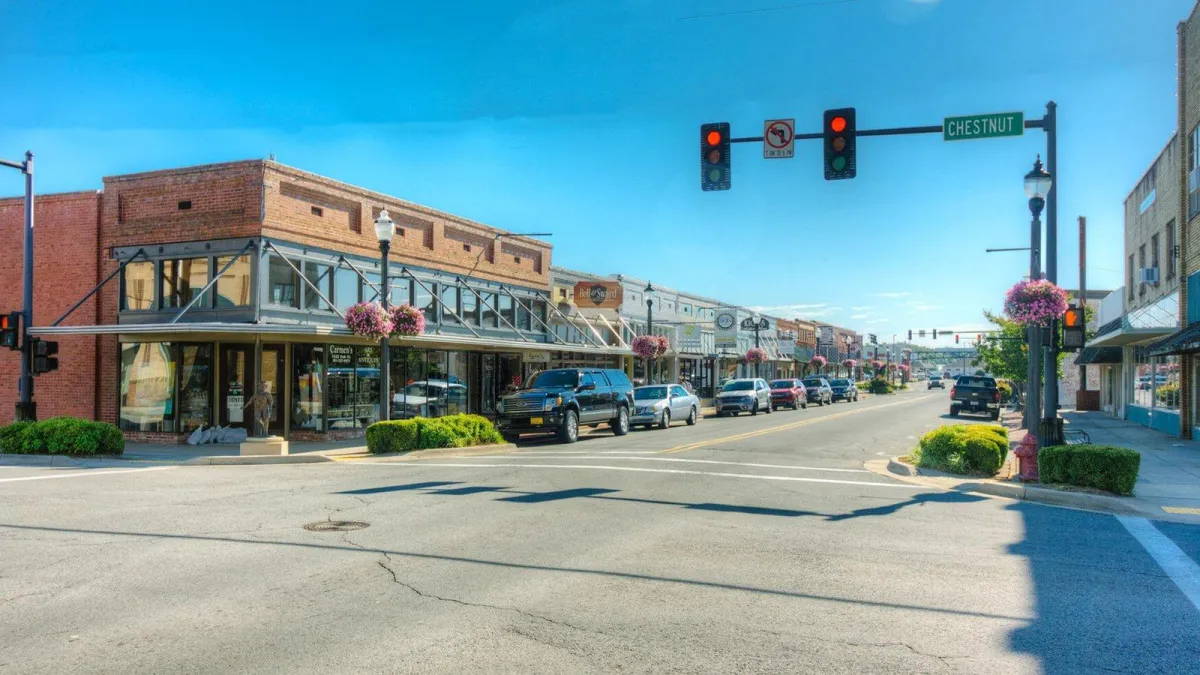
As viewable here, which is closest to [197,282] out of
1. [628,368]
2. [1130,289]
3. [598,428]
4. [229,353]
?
[229,353]

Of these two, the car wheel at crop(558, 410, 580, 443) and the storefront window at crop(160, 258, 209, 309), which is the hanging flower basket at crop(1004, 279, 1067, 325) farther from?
the storefront window at crop(160, 258, 209, 309)

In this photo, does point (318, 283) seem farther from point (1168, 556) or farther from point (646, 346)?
point (1168, 556)

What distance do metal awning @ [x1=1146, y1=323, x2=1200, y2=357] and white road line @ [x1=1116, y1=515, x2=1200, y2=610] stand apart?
34.9ft

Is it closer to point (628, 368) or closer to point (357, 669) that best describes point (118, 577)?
point (357, 669)

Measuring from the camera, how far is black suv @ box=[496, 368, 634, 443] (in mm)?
22844

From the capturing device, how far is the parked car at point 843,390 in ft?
177

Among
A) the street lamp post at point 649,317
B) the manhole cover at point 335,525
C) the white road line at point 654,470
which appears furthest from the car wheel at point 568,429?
the manhole cover at point 335,525

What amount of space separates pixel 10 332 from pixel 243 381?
5.02 meters

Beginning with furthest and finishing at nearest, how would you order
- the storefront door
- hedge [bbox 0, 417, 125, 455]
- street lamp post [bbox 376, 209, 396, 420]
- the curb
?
the storefront door < street lamp post [bbox 376, 209, 396, 420] < hedge [bbox 0, 417, 125, 455] < the curb

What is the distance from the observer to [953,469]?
1442 cm

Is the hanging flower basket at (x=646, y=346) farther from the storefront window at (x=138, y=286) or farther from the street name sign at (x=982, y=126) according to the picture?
the street name sign at (x=982, y=126)

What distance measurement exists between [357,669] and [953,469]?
12.0 meters

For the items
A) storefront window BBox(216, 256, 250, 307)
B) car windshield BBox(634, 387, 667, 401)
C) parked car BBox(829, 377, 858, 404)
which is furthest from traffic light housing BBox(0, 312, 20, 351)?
parked car BBox(829, 377, 858, 404)

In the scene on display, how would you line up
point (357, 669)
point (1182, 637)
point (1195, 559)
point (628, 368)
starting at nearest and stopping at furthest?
point (357, 669), point (1182, 637), point (1195, 559), point (628, 368)
